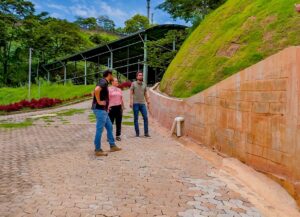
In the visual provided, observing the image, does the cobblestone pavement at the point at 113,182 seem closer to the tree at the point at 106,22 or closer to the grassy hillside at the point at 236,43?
the grassy hillside at the point at 236,43

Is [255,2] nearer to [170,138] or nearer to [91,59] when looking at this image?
[170,138]

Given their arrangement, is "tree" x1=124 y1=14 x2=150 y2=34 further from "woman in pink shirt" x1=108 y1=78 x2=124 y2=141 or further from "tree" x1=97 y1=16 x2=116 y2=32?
"woman in pink shirt" x1=108 y1=78 x2=124 y2=141

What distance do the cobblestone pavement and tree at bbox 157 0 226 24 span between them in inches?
634

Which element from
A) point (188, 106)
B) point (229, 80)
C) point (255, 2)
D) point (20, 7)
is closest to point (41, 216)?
point (229, 80)

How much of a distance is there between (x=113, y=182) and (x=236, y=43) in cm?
717

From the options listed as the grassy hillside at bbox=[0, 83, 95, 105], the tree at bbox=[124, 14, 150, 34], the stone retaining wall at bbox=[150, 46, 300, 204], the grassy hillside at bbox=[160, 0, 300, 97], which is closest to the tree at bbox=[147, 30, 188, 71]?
the grassy hillside at bbox=[0, 83, 95, 105]

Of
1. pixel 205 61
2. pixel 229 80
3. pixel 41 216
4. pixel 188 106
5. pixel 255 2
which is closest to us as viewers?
pixel 41 216

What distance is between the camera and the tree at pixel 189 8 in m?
23.9

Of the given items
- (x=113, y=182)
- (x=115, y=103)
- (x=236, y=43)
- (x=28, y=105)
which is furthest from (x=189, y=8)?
(x=113, y=182)

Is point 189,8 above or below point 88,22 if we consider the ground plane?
below

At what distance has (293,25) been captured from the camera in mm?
9992

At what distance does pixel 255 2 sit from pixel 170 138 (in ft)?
21.1

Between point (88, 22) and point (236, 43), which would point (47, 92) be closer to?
point (236, 43)

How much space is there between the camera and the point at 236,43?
448 inches
